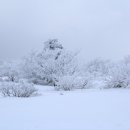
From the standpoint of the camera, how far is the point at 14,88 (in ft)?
30.5

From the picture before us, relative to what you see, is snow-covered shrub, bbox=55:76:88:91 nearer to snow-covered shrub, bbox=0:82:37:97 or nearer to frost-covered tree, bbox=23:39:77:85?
snow-covered shrub, bbox=0:82:37:97

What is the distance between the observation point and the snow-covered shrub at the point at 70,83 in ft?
39.0

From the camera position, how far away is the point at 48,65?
56.4 feet

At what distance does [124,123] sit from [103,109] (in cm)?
134

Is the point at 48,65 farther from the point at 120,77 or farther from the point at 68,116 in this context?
the point at 68,116

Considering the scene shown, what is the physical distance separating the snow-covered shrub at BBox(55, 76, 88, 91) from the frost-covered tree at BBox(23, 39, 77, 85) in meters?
3.65

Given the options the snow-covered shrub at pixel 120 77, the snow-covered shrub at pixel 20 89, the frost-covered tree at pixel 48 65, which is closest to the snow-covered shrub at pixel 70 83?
the snow-covered shrub at pixel 120 77

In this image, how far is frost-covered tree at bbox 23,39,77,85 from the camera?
17.0 metres

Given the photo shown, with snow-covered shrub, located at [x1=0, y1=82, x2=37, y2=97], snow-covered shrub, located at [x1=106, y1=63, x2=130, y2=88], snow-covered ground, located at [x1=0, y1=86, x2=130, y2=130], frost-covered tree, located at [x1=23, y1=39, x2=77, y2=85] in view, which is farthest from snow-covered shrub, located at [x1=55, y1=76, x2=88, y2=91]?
snow-covered ground, located at [x1=0, y1=86, x2=130, y2=130]

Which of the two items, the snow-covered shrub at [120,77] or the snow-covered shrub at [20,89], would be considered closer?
the snow-covered shrub at [20,89]

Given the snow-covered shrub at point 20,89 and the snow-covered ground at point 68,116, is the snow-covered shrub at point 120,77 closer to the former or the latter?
the snow-covered ground at point 68,116

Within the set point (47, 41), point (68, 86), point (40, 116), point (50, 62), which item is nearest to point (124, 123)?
point (40, 116)

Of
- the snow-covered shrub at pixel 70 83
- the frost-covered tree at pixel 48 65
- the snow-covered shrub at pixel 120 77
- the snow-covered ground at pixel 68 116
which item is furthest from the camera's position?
the frost-covered tree at pixel 48 65

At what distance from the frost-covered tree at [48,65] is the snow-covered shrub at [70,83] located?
3.65 metres
